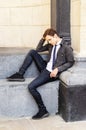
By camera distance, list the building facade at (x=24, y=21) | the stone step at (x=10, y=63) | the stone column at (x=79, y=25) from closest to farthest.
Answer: the stone column at (x=79, y=25) → the stone step at (x=10, y=63) → the building facade at (x=24, y=21)

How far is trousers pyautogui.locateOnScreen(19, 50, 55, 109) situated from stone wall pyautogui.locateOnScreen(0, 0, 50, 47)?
1.45 metres

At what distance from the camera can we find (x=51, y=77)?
5.78m

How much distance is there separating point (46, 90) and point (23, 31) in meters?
2.22

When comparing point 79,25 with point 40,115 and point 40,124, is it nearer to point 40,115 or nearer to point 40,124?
point 40,115

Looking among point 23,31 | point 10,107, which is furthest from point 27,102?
point 23,31

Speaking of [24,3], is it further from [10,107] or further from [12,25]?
[10,107]

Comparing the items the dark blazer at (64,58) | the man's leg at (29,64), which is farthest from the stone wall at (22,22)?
the dark blazer at (64,58)

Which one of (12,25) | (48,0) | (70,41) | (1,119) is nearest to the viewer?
(1,119)

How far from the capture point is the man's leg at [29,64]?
584cm

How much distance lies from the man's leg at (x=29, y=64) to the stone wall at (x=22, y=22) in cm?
145

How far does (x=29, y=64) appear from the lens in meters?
5.96

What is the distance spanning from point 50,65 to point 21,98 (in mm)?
708

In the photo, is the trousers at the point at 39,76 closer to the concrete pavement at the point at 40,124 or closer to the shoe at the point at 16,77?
the shoe at the point at 16,77

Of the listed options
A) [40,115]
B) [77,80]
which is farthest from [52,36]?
[40,115]
